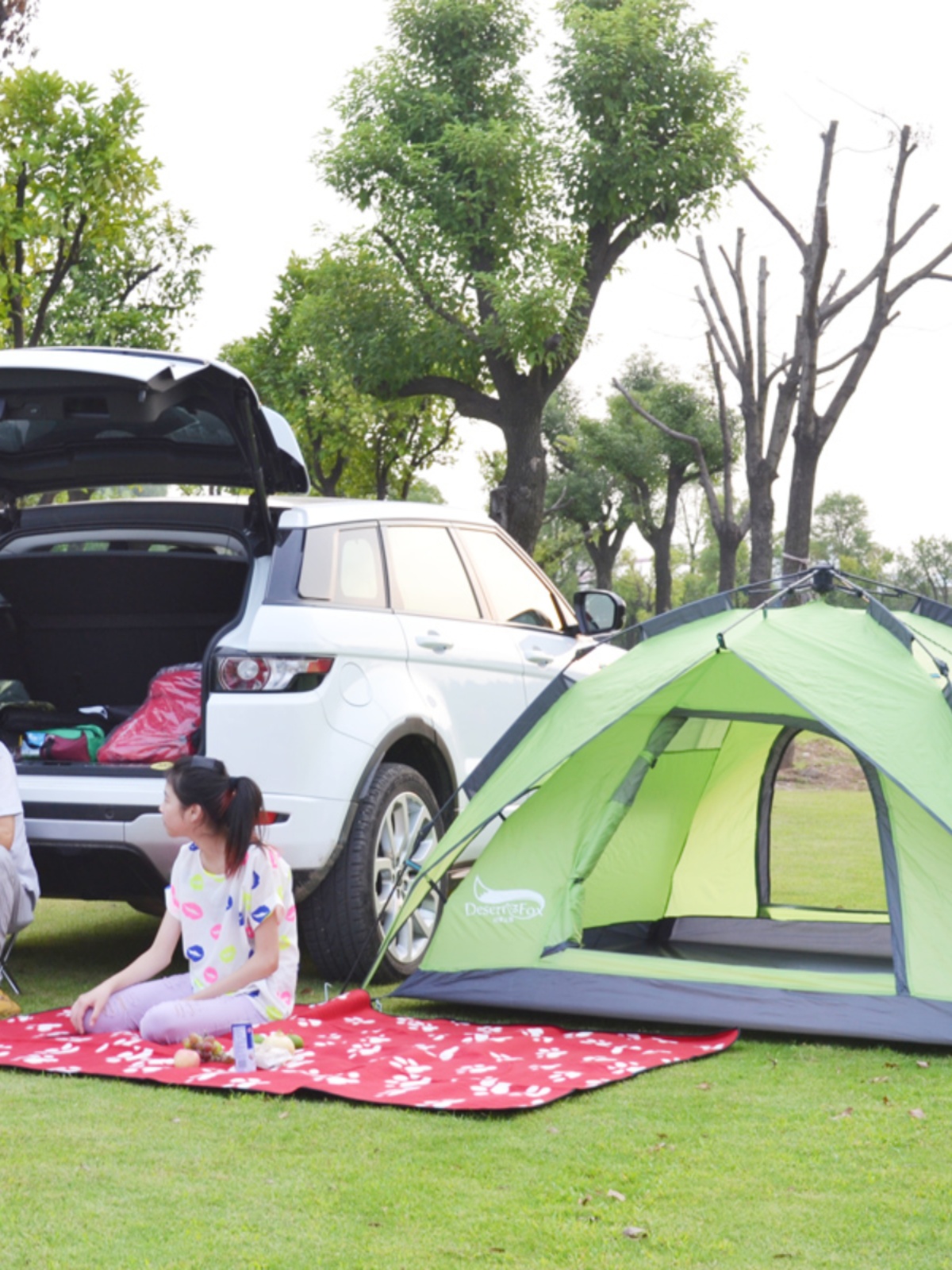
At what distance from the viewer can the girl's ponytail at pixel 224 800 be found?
4922 millimetres

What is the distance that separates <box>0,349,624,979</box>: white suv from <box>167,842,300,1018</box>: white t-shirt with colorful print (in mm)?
315

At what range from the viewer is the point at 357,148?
22.2 meters

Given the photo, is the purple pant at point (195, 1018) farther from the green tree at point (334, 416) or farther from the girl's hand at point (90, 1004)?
the green tree at point (334, 416)

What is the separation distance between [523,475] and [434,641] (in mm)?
15072

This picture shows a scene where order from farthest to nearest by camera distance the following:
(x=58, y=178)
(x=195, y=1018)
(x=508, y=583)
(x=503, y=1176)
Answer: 1. (x=58, y=178)
2. (x=508, y=583)
3. (x=195, y=1018)
4. (x=503, y=1176)

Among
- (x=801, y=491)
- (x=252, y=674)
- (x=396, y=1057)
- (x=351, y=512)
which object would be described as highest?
(x=801, y=491)

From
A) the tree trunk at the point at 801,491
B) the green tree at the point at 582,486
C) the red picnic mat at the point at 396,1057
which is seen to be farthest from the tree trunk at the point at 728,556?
the green tree at the point at 582,486

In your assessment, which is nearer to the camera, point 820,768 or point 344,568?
point 344,568

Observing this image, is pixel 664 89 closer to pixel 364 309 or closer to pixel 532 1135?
pixel 364 309

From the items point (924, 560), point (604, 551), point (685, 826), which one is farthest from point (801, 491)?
point (924, 560)

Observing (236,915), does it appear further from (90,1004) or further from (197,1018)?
(90,1004)

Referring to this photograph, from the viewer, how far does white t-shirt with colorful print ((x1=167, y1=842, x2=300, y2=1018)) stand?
4996 mm

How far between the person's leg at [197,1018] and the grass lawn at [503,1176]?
449mm

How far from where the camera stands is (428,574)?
259 inches
